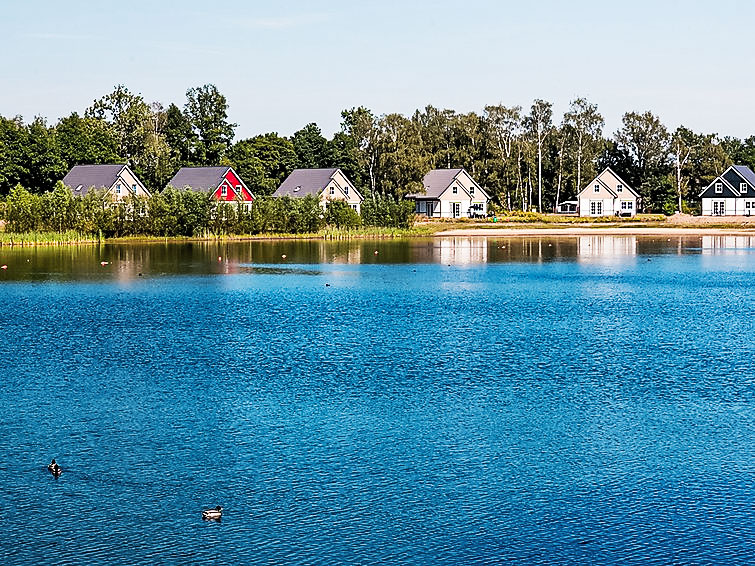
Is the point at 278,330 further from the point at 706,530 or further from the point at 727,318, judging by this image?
the point at 706,530

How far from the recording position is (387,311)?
30016 millimetres

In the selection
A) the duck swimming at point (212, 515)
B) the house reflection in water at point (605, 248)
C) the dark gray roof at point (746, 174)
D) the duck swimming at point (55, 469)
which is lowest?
the duck swimming at point (212, 515)

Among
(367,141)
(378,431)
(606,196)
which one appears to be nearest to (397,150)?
(367,141)

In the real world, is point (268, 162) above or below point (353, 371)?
above

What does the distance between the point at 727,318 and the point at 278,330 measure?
1215 cm

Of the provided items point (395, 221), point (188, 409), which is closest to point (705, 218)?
→ point (395, 221)

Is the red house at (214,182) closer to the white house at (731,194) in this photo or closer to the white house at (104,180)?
the white house at (104,180)

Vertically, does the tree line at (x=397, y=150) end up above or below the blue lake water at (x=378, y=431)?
above

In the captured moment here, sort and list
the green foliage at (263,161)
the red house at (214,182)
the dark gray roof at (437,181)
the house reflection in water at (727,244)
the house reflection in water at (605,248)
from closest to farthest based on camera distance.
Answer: the house reflection in water at (605,248) < the house reflection in water at (727,244) < the red house at (214,182) < the green foliage at (263,161) < the dark gray roof at (437,181)

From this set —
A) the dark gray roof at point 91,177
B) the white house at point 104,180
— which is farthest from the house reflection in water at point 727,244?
the dark gray roof at point 91,177

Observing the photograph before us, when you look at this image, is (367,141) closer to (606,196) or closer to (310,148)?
(310,148)

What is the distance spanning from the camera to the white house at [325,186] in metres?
96.8

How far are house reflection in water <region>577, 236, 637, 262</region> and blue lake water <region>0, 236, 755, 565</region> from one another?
84.9 feet

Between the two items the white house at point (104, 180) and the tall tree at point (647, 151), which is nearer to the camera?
the white house at point (104, 180)
